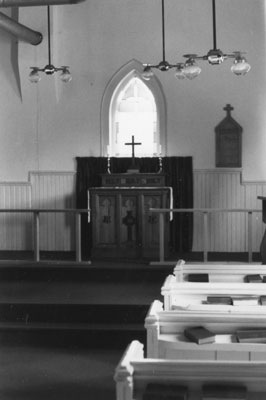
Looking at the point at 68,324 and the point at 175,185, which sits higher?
the point at 175,185

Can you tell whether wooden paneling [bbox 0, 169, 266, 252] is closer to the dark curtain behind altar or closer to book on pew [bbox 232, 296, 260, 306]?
the dark curtain behind altar

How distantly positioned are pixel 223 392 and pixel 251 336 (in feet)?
4.57

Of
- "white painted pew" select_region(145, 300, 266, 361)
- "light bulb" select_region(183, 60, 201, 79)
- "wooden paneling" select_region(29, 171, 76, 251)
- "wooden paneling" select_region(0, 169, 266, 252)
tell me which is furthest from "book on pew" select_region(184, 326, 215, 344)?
"wooden paneling" select_region(29, 171, 76, 251)

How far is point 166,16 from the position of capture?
11.5 metres

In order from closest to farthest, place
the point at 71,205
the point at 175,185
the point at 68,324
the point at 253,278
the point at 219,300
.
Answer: the point at 219,300
the point at 253,278
the point at 68,324
the point at 175,185
the point at 71,205

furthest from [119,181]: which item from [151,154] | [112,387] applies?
[112,387]

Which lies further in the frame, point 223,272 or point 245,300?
point 223,272

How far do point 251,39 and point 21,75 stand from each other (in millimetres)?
3755

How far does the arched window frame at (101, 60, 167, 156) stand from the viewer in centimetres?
1162

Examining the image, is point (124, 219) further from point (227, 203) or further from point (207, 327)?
→ point (207, 327)

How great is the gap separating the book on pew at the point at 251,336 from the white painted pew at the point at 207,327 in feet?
0.12

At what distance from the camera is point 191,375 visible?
9.20 feet

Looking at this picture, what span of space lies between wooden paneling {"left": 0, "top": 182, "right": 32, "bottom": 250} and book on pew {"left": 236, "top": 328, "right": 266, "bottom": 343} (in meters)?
8.10

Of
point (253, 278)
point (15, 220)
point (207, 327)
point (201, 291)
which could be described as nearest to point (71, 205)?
point (15, 220)
